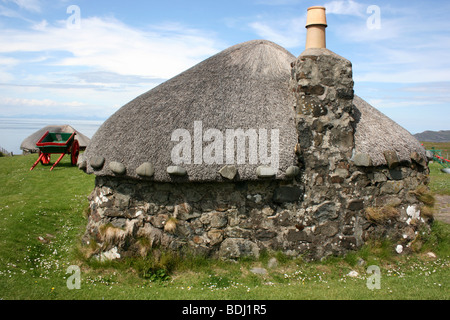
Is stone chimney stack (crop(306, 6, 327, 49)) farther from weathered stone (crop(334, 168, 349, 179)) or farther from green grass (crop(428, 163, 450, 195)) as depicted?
green grass (crop(428, 163, 450, 195))

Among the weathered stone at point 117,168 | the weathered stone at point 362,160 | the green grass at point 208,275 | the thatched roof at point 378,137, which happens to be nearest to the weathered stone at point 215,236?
the green grass at point 208,275

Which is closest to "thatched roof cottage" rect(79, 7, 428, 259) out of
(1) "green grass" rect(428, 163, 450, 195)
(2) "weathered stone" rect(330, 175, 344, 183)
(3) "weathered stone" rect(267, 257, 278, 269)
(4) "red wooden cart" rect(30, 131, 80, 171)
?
(2) "weathered stone" rect(330, 175, 344, 183)

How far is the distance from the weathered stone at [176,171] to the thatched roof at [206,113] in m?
0.11

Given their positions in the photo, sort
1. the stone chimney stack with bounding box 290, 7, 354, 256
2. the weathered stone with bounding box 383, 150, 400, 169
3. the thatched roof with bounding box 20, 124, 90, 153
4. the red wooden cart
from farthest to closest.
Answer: the thatched roof with bounding box 20, 124, 90, 153
the red wooden cart
the weathered stone with bounding box 383, 150, 400, 169
the stone chimney stack with bounding box 290, 7, 354, 256

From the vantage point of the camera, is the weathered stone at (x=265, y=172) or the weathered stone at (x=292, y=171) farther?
the weathered stone at (x=292, y=171)

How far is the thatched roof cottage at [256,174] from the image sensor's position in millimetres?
6574

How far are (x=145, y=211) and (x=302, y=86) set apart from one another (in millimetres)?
3547

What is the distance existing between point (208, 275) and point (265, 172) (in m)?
1.93

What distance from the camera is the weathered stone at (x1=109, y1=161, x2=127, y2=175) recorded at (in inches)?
260

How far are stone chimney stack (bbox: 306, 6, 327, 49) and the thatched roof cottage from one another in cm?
64

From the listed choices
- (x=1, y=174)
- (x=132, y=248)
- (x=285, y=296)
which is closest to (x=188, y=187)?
(x=132, y=248)

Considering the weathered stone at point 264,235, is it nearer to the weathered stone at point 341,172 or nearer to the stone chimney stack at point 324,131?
the stone chimney stack at point 324,131

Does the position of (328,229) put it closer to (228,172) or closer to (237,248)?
(237,248)

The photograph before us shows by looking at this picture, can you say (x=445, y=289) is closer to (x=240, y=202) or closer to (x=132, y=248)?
(x=240, y=202)
